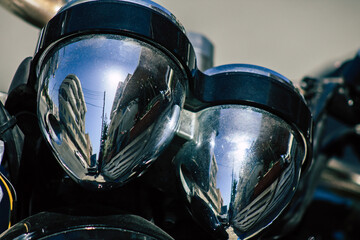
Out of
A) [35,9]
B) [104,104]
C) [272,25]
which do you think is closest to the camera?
[104,104]

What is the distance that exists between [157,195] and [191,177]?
0.33 feet

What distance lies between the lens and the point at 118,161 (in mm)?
385

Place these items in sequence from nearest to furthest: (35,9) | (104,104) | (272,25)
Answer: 1. (104,104)
2. (35,9)
3. (272,25)

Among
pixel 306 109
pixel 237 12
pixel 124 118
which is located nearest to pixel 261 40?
pixel 237 12

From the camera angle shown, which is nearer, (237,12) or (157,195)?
(157,195)

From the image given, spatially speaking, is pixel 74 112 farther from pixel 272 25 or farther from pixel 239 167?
pixel 272 25

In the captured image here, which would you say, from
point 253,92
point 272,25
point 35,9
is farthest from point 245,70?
point 272,25

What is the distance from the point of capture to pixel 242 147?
426 millimetres

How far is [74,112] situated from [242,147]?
15 cm

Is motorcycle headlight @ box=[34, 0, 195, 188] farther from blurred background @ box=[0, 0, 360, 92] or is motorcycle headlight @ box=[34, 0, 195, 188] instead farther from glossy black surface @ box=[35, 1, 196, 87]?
blurred background @ box=[0, 0, 360, 92]

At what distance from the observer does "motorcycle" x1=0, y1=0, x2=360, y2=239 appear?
0.38m

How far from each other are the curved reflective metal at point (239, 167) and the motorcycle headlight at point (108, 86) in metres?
0.04

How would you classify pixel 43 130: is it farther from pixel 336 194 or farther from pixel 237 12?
pixel 237 12

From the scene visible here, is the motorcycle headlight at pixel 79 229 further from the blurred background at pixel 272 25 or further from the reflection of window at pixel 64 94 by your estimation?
the blurred background at pixel 272 25
